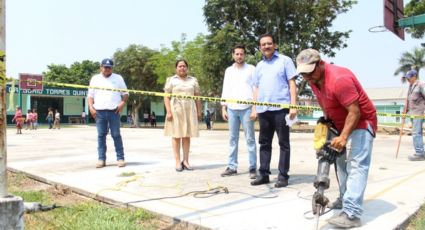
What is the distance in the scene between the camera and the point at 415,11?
72.0 ft

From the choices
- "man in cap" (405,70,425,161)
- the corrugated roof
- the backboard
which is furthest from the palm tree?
"man in cap" (405,70,425,161)

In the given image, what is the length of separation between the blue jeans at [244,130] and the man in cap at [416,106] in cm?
378

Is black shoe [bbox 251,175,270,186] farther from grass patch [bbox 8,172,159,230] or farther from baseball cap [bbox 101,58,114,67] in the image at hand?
baseball cap [bbox 101,58,114,67]

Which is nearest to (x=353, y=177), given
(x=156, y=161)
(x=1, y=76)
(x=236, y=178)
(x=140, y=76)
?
(x=236, y=178)

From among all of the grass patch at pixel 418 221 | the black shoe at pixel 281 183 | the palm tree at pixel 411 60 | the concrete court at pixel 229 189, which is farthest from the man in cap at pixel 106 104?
the palm tree at pixel 411 60

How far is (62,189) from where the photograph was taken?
5.24 meters

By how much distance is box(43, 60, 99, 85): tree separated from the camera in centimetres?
6706

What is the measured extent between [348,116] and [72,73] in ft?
226

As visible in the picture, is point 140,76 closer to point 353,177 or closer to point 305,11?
point 305,11

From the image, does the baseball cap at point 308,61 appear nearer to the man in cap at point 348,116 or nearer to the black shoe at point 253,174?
the man in cap at point 348,116

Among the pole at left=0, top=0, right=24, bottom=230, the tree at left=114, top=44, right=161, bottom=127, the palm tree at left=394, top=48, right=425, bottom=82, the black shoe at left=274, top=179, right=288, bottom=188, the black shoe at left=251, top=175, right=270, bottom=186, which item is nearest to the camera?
the pole at left=0, top=0, right=24, bottom=230

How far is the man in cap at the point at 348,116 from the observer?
11.2ft

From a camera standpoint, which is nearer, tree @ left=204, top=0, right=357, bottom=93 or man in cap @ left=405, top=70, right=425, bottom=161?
man in cap @ left=405, top=70, right=425, bottom=161

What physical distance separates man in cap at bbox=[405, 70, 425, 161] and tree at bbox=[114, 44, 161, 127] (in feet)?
93.2
